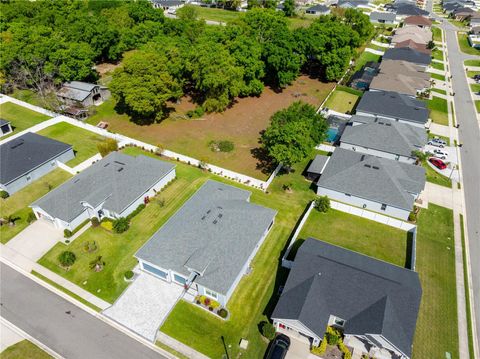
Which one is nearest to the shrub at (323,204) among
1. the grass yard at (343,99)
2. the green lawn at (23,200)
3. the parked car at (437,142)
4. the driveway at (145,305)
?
the driveway at (145,305)

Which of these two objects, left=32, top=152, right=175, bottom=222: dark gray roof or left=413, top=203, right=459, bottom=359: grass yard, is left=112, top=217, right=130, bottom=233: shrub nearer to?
left=32, top=152, right=175, bottom=222: dark gray roof

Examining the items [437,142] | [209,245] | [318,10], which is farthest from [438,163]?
[318,10]

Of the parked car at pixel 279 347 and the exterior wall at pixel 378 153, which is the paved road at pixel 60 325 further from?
the exterior wall at pixel 378 153

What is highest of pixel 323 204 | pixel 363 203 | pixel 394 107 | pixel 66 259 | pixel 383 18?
pixel 383 18

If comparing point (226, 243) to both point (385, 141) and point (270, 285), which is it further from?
point (385, 141)

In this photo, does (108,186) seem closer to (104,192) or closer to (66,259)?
(104,192)
